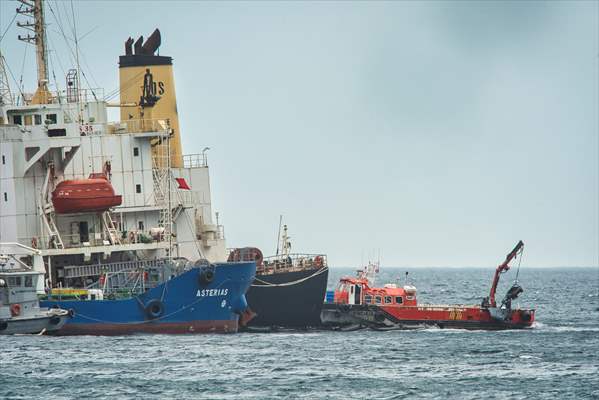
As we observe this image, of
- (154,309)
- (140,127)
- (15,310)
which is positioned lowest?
(154,309)

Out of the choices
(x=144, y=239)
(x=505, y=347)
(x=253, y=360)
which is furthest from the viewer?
(x=144, y=239)

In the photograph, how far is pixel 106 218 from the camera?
63.9 meters

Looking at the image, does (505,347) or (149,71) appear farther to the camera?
(149,71)

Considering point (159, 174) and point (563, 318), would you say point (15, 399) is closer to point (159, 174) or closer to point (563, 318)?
point (159, 174)

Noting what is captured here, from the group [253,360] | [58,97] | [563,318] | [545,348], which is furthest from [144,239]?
[563,318]

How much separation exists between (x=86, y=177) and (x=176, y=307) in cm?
823

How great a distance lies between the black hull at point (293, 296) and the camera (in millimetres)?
65438

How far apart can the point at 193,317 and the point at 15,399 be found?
19.6 meters

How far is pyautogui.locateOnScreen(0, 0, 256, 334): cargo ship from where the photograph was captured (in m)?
60.7

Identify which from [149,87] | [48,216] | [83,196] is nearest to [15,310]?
[83,196]

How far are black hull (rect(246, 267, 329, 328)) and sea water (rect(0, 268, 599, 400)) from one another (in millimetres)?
1920

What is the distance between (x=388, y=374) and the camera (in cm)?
4841

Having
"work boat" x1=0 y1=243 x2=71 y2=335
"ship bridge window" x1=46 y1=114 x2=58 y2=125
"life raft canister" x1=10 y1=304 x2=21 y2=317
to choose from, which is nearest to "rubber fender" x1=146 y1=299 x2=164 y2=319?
"work boat" x1=0 y1=243 x2=71 y2=335

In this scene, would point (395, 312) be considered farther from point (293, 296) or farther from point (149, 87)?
point (149, 87)
